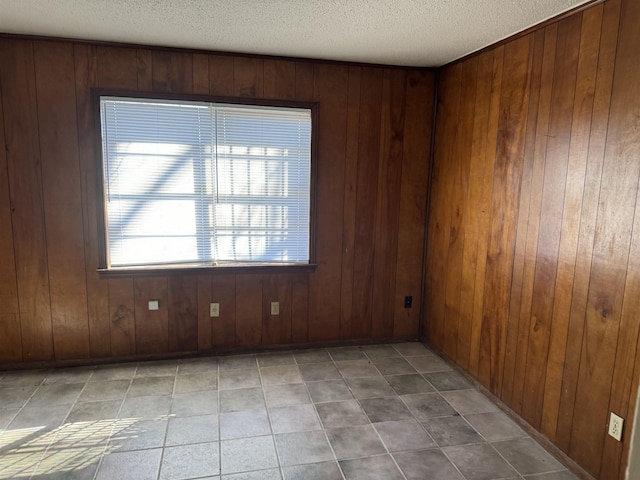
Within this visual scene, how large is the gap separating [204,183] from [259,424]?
183 cm

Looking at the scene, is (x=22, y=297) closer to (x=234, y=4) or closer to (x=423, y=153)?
(x=234, y=4)

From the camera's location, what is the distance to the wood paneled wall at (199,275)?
9.73 ft

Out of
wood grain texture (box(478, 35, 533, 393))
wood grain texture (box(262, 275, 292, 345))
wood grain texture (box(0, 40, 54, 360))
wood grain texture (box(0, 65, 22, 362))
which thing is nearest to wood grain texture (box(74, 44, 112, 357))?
wood grain texture (box(0, 40, 54, 360))

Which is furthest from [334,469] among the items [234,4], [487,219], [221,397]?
[234,4]

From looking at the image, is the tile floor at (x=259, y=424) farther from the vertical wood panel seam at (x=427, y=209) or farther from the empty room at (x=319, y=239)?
the vertical wood panel seam at (x=427, y=209)

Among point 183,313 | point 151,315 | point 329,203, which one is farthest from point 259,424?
point 329,203

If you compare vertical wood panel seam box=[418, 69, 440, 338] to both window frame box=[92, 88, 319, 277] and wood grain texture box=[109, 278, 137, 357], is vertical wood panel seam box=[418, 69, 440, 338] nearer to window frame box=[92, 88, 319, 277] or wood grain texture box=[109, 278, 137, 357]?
window frame box=[92, 88, 319, 277]

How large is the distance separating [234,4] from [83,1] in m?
0.84

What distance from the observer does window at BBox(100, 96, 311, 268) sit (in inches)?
123

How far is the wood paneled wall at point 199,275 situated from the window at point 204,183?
0.43 feet

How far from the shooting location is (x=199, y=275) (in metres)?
3.36

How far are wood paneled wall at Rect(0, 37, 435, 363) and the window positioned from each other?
0.13m

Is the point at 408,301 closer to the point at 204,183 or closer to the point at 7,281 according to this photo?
the point at 204,183

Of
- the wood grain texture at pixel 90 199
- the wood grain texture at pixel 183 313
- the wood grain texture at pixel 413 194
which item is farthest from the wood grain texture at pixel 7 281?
the wood grain texture at pixel 413 194
